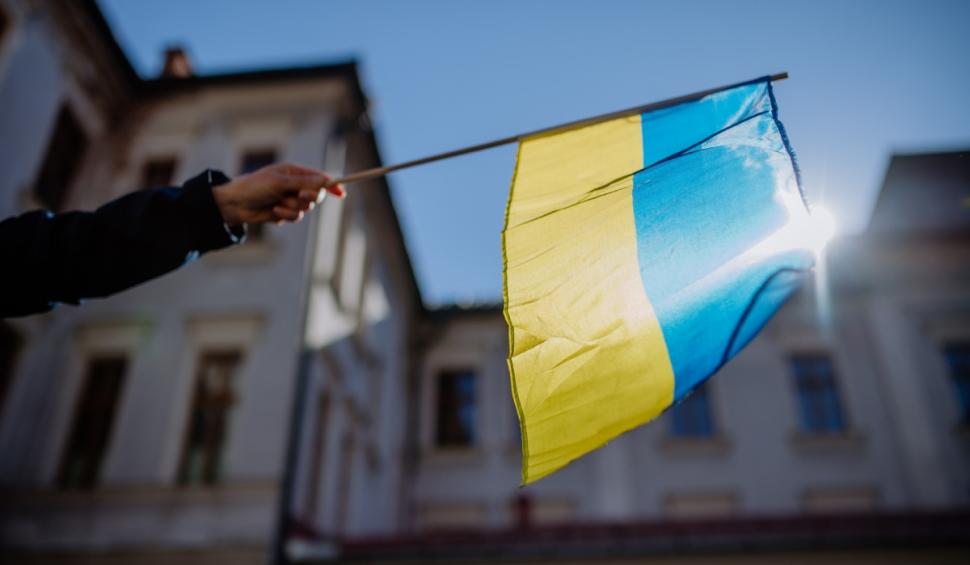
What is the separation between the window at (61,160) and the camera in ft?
44.0

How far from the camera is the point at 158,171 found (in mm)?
15219

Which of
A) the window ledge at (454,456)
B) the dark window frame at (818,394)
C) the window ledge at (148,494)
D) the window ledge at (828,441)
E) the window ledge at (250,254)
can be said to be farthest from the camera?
the window ledge at (454,456)

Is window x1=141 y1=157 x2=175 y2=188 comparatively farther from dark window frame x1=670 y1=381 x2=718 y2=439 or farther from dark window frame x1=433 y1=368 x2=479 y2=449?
dark window frame x1=670 y1=381 x2=718 y2=439

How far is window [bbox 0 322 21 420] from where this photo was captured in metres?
12.6

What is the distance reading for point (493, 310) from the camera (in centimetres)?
2098

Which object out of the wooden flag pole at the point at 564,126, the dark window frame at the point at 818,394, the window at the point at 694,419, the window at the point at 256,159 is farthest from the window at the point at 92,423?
the dark window frame at the point at 818,394

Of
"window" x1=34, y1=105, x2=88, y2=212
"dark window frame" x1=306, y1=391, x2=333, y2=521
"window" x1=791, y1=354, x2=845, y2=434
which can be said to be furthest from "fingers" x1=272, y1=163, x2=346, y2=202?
"window" x1=791, y1=354, x2=845, y2=434

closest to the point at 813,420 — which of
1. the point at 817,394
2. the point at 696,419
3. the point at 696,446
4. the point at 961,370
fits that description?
the point at 817,394

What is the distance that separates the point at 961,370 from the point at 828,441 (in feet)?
11.2

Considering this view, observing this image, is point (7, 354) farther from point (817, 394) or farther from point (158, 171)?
point (817, 394)

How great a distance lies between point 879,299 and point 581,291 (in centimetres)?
1785

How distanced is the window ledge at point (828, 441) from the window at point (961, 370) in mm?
2182

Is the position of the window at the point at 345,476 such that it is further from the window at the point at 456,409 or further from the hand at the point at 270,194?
the hand at the point at 270,194

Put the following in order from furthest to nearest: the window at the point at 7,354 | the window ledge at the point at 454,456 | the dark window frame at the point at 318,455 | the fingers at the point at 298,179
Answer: the window ledge at the point at 454,456 < the dark window frame at the point at 318,455 < the window at the point at 7,354 < the fingers at the point at 298,179
